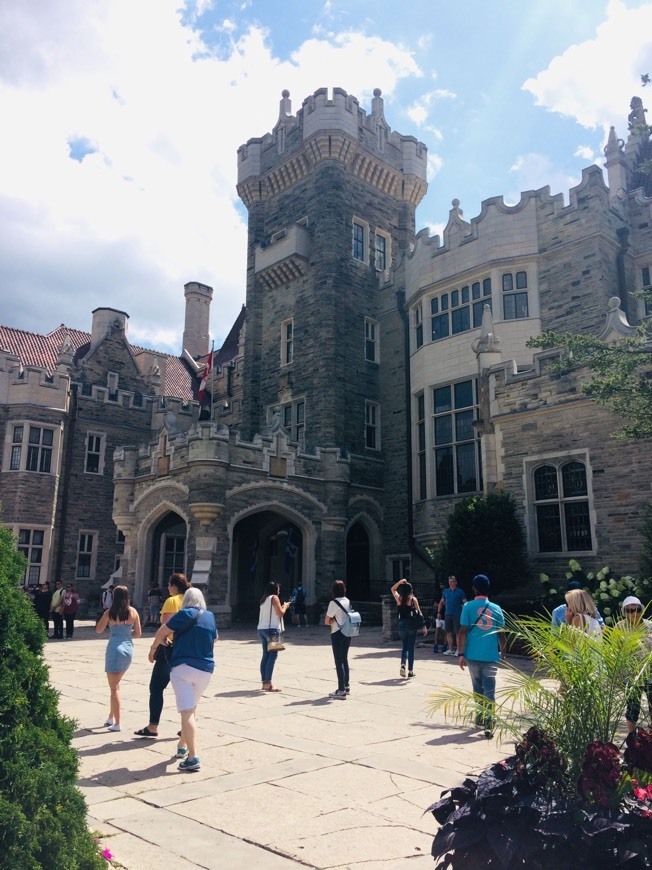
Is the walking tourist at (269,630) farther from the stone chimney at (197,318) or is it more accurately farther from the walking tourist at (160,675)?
the stone chimney at (197,318)

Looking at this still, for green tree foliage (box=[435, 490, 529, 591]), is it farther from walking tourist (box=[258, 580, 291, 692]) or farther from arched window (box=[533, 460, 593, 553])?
walking tourist (box=[258, 580, 291, 692])

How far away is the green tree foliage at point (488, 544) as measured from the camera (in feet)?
51.8

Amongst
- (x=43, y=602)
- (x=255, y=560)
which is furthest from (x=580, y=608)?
(x=255, y=560)

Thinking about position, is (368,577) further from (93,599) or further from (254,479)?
(93,599)

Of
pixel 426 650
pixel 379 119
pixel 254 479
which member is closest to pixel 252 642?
pixel 426 650

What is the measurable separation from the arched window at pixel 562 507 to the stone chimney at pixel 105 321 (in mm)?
22180

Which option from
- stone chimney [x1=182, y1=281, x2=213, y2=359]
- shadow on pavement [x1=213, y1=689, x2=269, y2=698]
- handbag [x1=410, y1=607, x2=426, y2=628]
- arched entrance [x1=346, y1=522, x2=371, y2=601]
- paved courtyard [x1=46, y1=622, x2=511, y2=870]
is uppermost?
stone chimney [x1=182, y1=281, x2=213, y2=359]

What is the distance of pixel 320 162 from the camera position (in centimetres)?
2706

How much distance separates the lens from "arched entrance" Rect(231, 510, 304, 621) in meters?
25.1

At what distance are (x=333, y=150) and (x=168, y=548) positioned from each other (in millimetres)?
16871

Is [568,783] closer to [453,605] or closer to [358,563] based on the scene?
[453,605]

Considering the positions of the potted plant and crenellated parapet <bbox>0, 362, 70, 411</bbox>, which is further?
crenellated parapet <bbox>0, 362, 70, 411</bbox>

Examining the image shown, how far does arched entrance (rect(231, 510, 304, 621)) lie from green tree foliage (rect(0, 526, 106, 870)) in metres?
21.2

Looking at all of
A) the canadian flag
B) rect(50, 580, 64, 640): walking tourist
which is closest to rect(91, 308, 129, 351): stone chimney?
the canadian flag
